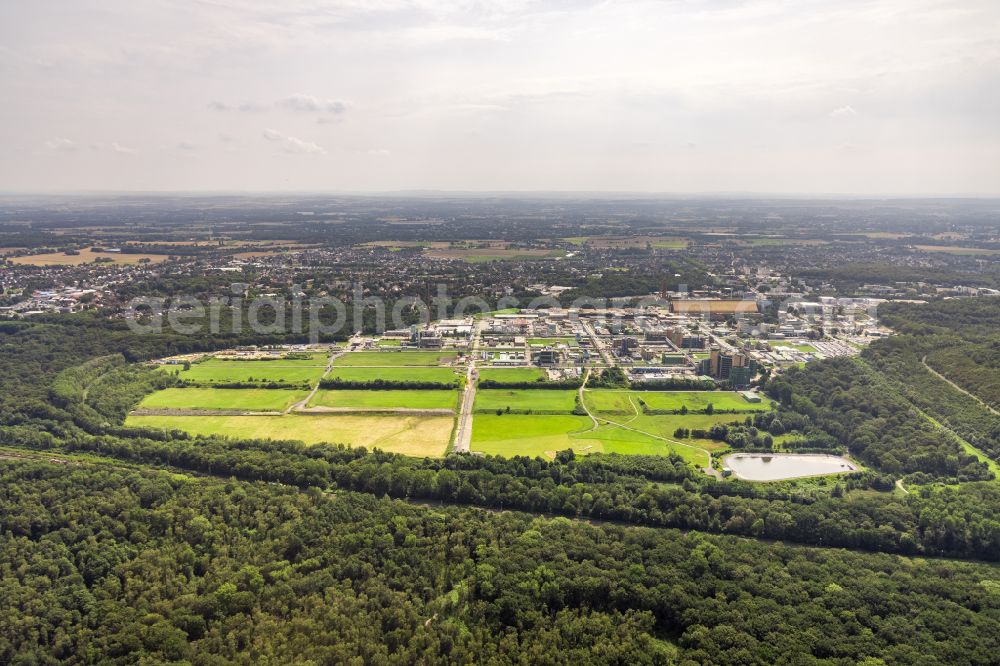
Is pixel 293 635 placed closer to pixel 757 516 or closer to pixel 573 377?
pixel 757 516

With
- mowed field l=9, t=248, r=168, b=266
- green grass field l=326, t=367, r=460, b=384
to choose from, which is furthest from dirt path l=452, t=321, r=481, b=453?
mowed field l=9, t=248, r=168, b=266

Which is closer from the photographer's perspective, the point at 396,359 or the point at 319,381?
the point at 319,381

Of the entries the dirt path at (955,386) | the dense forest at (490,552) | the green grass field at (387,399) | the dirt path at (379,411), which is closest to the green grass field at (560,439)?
the dense forest at (490,552)

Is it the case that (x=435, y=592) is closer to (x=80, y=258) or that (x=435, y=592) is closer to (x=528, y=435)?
(x=528, y=435)

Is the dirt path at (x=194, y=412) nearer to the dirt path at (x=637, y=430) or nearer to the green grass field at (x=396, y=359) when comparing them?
the green grass field at (x=396, y=359)

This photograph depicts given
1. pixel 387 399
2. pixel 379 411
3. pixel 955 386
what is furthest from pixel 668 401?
pixel 379 411
